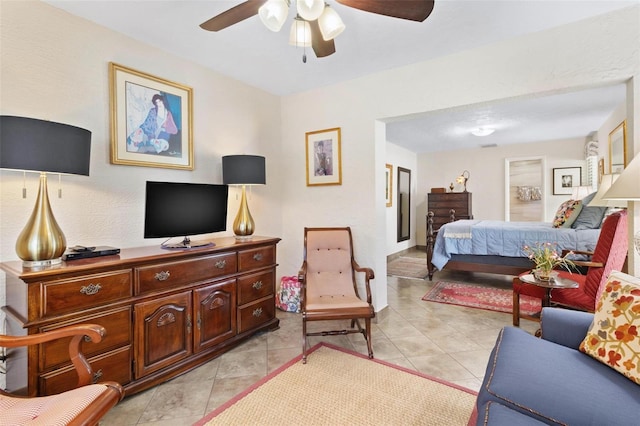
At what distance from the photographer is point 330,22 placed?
61.6 inches

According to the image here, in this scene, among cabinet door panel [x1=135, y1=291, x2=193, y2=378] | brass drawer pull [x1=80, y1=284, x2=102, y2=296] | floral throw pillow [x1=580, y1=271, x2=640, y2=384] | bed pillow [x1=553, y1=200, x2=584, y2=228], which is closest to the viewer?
floral throw pillow [x1=580, y1=271, x2=640, y2=384]

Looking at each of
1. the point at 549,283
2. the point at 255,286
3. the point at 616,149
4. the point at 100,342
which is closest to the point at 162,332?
the point at 100,342

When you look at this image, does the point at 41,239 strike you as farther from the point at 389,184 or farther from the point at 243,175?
the point at 389,184

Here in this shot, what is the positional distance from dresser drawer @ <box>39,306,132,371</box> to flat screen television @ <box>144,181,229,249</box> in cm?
58

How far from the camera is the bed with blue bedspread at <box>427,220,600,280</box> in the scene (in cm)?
368

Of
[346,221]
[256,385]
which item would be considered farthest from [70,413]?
[346,221]

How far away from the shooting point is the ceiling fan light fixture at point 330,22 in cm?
155

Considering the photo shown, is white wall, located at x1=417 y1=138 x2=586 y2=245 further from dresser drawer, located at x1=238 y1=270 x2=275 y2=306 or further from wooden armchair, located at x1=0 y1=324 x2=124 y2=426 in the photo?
wooden armchair, located at x1=0 y1=324 x2=124 y2=426

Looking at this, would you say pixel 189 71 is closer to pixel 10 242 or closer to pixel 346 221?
pixel 10 242

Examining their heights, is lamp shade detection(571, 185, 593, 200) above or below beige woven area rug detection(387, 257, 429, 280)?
above

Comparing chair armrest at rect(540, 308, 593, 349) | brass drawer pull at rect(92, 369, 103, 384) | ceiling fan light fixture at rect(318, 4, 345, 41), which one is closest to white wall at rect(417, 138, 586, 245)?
chair armrest at rect(540, 308, 593, 349)

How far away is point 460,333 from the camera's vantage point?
110 inches

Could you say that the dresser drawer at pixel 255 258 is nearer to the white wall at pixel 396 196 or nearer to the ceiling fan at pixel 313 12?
the ceiling fan at pixel 313 12

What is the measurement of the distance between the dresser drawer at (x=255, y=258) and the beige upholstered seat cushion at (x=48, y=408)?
4.43ft
